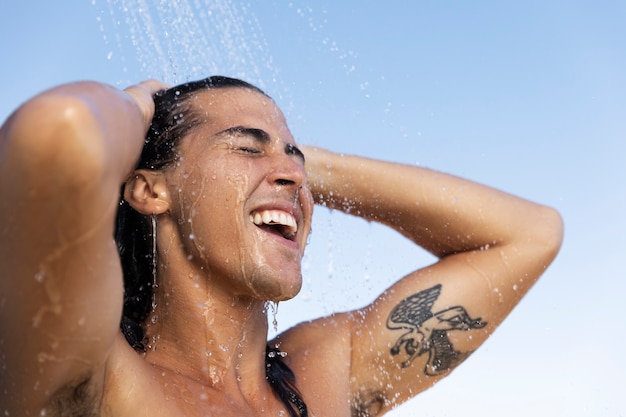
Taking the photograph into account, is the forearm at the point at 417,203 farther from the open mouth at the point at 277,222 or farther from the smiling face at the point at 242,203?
the open mouth at the point at 277,222

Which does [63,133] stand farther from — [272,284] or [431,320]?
[431,320]

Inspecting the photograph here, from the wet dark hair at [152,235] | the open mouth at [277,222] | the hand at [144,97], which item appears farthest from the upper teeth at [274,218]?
the hand at [144,97]

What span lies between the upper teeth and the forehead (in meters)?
0.39

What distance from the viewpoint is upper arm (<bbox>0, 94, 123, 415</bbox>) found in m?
1.76

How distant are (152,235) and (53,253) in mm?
1458

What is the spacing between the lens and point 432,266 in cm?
388

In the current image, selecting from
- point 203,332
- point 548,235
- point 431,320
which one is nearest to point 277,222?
point 203,332

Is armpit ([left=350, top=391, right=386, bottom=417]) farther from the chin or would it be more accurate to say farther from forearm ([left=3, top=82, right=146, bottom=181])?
forearm ([left=3, top=82, right=146, bottom=181])

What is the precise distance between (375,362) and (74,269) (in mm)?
1943

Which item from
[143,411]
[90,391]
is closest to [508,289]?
[143,411]

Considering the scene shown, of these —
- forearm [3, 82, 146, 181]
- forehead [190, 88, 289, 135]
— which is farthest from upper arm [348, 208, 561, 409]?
forearm [3, 82, 146, 181]

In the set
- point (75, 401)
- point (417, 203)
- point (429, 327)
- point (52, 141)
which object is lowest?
point (75, 401)

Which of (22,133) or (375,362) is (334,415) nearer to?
(375,362)

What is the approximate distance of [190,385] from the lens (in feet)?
9.68
